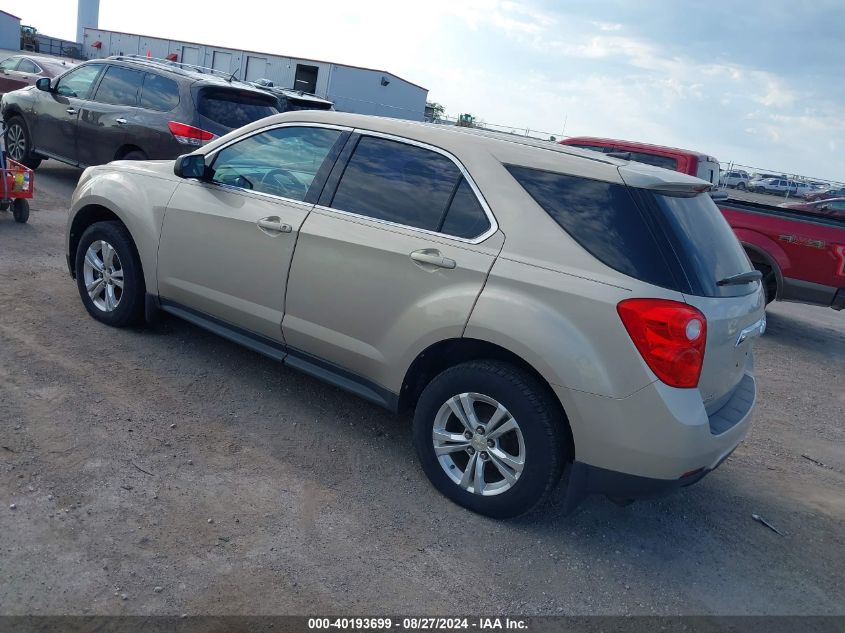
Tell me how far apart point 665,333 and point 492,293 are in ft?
2.60

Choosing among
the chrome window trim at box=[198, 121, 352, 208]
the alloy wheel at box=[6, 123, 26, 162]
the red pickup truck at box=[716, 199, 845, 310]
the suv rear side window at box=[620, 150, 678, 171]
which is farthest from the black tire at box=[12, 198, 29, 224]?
the suv rear side window at box=[620, 150, 678, 171]

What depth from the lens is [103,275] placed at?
522 cm

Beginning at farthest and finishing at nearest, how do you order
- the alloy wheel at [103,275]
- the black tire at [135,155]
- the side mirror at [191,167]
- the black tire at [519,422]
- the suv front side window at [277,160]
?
the black tire at [135,155], the alloy wheel at [103,275], the side mirror at [191,167], the suv front side window at [277,160], the black tire at [519,422]

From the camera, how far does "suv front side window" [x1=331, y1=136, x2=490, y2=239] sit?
3.68 meters

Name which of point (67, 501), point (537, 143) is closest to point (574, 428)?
point (537, 143)

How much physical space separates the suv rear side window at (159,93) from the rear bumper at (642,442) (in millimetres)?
7248

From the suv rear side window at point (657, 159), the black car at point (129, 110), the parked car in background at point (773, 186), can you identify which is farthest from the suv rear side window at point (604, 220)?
the parked car in background at point (773, 186)

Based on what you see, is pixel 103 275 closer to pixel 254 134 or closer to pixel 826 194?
pixel 254 134

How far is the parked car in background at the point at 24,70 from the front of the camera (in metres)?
17.0

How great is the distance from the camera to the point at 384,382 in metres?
3.89

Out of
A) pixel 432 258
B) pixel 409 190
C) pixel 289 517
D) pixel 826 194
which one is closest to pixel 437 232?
pixel 432 258

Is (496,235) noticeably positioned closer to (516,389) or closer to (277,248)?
(516,389)

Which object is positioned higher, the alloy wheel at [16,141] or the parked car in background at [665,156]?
the parked car in background at [665,156]

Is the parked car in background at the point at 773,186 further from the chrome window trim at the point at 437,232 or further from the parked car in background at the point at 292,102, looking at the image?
the chrome window trim at the point at 437,232
